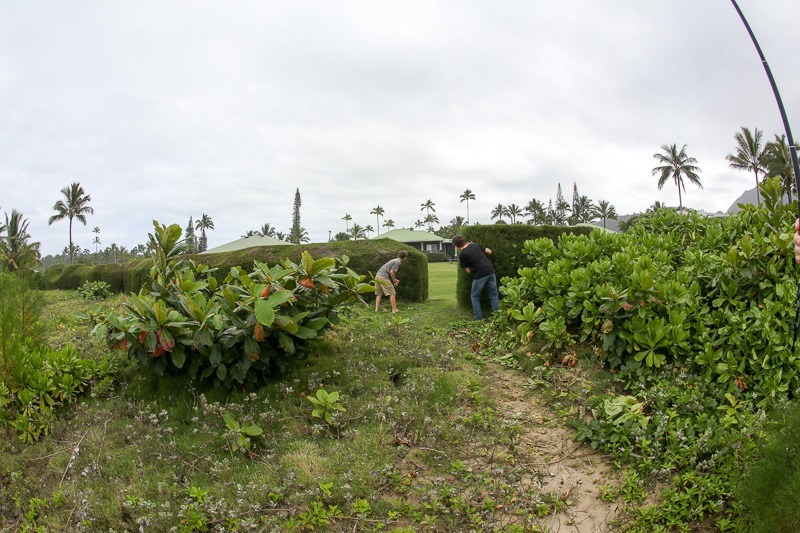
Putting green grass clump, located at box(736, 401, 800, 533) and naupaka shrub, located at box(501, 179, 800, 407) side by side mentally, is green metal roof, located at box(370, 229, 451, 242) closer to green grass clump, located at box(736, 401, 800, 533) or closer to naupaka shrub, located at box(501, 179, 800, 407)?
naupaka shrub, located at box(501, 179, 800, 407)

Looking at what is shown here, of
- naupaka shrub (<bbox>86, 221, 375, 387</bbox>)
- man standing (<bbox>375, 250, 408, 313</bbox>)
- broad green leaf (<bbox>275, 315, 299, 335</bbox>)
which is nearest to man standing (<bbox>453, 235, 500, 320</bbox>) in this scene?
man standing (<bbox>375, 250, 408, 313</bbox>)

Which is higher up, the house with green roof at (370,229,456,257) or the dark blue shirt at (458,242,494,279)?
the house with green roof at (370,229,456,257)

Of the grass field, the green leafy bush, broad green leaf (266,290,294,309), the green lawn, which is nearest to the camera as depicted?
the grass field

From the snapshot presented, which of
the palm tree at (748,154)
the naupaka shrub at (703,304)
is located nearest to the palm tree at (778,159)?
the palm tree at (748,154)

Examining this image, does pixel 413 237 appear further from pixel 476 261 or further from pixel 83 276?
pixel 476 261

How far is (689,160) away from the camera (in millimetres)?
45250

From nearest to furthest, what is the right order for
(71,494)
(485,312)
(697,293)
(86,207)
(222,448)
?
(71,494), (222,448), (697,293), (485,312), (86,207)

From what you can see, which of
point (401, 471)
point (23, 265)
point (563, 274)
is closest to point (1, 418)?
point (23, 265)

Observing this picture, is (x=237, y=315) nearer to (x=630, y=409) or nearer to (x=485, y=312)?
(x=630, y=409)

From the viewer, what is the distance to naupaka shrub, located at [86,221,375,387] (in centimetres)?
375

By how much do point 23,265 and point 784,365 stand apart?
690cm

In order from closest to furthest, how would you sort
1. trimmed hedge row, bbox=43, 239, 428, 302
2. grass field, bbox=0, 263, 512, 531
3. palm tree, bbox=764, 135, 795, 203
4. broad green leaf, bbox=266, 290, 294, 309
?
grass field, bbox=0, 263, 512, 531
broad green leaf, bbox=266, 290, 294, 309
trimmed hedge row, bbox=43, 239, 428, 302
palm tree, bbox=764, 135, 795, 203

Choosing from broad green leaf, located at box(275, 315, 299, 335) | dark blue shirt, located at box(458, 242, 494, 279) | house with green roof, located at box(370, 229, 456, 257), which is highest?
house with green roof, located at box(370, 229, 456, 257)

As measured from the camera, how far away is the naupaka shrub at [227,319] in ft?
12.3
